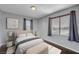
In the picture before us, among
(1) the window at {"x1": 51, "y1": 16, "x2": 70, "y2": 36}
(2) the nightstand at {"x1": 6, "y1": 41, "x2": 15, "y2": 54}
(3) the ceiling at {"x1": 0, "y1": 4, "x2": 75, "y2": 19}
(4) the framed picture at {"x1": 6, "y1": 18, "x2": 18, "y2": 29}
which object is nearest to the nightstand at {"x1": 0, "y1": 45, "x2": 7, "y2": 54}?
(2) the nightstand at {"x1": 6, "y1": 41, "x2": 15, "y2": 54}

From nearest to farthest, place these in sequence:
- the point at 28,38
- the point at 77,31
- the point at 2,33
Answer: the point at 2,33 < the point at 28,38 < the point at 77,31

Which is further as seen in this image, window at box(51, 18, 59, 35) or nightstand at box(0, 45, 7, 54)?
window at box(51, 18, 59, 35)

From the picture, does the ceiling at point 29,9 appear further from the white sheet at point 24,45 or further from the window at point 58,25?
the white sheet at point 24,45

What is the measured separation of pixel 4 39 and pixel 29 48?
237 millimetres

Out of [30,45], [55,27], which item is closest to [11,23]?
[30,45]

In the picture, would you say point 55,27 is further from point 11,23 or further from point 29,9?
point 11,23

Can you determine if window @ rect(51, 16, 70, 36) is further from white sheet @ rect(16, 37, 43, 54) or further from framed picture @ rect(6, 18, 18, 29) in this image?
framed picture @ rect(6, 18, 18, 29)

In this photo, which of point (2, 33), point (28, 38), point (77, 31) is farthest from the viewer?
point (77, 31)

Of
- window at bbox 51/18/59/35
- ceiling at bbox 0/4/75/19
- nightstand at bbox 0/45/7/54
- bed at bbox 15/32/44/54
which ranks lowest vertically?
nightstand at bbox 0/45/7/54
